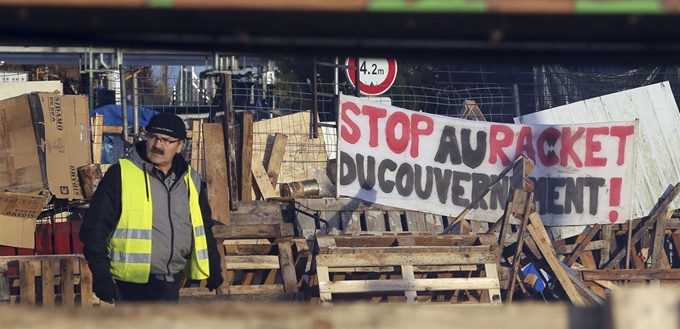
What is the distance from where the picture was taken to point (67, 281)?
22.5ft

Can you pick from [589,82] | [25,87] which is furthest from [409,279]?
[589,82]

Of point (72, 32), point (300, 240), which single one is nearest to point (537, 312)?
point (72, 32)

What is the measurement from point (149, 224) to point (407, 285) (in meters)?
2.71

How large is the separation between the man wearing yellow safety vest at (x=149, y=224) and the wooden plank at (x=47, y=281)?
1832 millimetres

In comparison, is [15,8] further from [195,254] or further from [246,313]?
[195,254]

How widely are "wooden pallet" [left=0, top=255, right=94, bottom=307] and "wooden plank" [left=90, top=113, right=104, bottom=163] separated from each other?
3.06 meters

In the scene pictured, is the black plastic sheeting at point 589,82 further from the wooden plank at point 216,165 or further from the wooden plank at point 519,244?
the wooden plank at point 216,165

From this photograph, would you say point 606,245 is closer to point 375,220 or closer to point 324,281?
point 375,220

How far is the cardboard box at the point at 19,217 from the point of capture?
28.6ft

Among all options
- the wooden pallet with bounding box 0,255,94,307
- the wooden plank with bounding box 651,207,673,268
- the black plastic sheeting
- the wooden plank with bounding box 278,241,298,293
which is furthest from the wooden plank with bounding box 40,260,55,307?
the black plastic sheeting

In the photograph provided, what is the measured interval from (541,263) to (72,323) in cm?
680

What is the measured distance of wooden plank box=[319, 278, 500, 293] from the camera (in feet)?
22.9

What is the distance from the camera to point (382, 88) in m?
12.4

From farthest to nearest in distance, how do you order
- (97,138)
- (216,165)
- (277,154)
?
(97,138)
(277,154)
(216,165)
